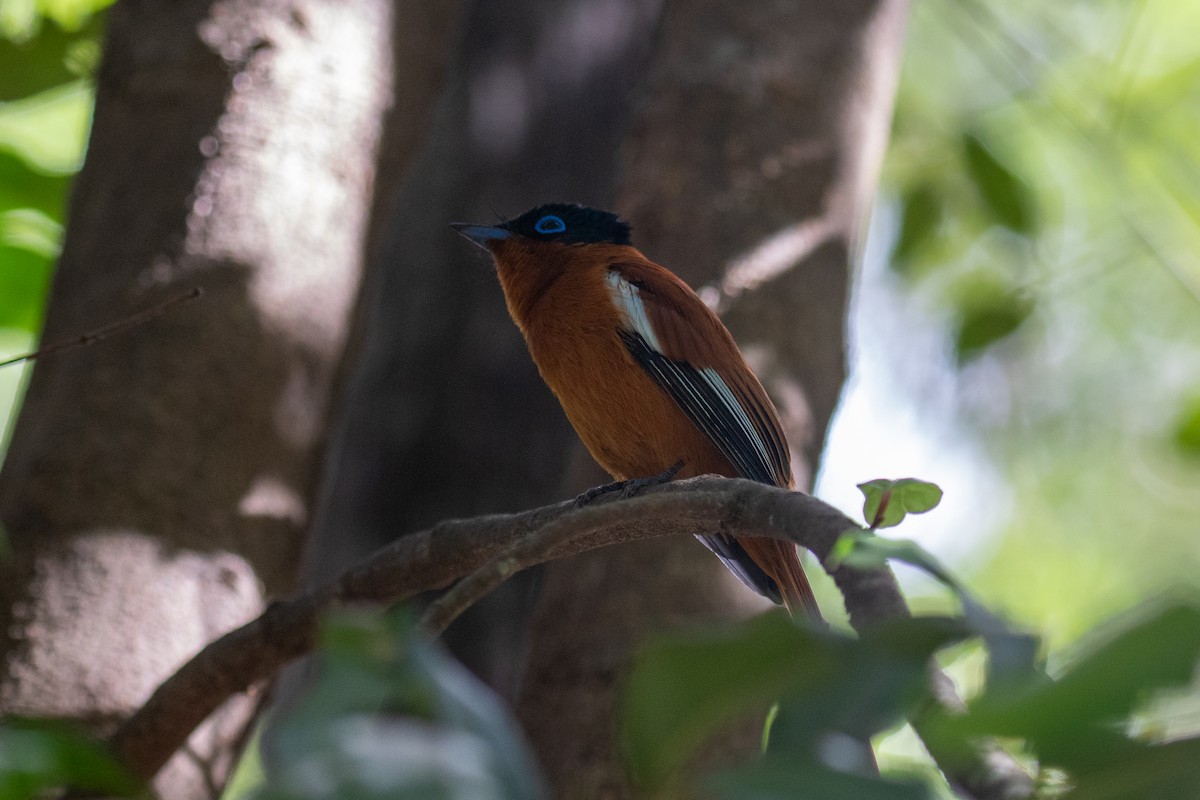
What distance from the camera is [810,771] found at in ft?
2.72

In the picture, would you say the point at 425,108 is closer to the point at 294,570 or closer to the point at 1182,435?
the point at 294,570

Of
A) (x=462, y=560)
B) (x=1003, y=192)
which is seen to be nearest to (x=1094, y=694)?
(x=462, y=560)

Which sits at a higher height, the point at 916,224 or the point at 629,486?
the point at 916,224

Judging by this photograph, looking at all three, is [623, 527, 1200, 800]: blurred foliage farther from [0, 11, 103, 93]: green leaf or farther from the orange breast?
[0, 11, 103, 93]: green leaf

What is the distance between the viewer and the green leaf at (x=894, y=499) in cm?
163

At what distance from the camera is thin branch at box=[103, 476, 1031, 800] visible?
1.79 meters

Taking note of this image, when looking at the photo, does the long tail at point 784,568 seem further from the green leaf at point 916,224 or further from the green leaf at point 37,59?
the green leaf at point 37,59

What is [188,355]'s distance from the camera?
3.14m

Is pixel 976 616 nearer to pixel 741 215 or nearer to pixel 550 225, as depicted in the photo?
pixel 741 215

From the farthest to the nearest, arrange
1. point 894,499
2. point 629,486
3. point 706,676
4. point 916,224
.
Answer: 1. point 916,224
2. point 629,486
3. point 894,499
4. point 706,676

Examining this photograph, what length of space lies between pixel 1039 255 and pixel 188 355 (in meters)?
3.44

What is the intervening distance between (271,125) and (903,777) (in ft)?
9.84

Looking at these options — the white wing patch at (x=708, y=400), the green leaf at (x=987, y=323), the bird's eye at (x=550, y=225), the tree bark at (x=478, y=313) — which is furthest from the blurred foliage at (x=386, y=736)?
the green leaf at (x=987, y=323)

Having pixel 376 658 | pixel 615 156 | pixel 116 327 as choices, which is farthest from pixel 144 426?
pixel 615 156
